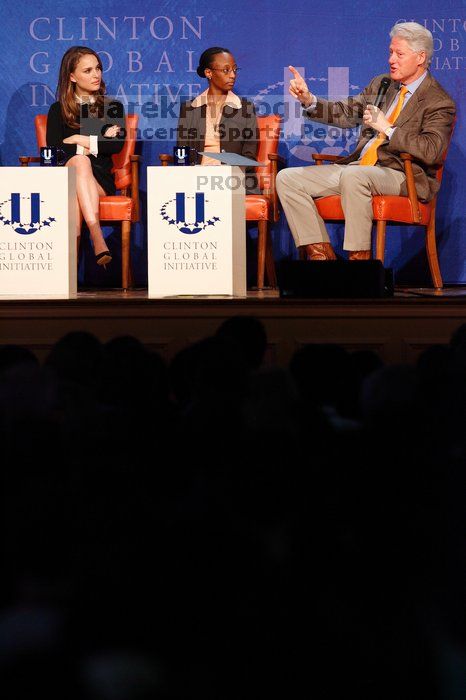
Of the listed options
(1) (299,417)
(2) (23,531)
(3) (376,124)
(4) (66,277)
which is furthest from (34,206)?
(2) (23,531)

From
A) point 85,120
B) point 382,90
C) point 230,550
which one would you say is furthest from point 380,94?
point 230,550

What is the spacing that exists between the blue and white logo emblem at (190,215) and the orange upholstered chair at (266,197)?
95cm

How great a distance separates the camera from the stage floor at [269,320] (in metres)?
2.99

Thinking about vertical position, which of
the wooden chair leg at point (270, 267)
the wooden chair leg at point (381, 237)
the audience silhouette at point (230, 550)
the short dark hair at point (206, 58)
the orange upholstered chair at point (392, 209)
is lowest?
the audience silhouette at point (230, 550)

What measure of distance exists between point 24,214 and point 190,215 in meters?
0.61

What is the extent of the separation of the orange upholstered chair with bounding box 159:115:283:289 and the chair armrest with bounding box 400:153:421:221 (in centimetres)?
67

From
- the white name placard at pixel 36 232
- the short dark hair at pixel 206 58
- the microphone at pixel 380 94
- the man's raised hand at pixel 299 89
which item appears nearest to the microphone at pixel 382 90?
the microphone at pixel 380 94

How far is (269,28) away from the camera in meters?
5.12

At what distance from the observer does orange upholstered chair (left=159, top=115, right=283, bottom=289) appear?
14.5ft

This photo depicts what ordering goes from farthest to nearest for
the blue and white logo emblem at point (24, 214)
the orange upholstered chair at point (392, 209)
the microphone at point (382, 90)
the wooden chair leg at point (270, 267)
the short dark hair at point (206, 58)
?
the short dark hair at point (206, 58) → the wooden chair leg at point (270, 267) → the microphone at point (382, 90) → the orange upholstered chair at point (392, 209) → the blue and white logo emblem at point (24, 214)

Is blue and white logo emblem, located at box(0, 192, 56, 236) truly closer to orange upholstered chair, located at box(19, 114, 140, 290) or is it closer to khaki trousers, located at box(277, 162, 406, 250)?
orange upholstered chair, located at box(19, 114, 140, 290)

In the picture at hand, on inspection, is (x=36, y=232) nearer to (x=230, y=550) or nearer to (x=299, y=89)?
(x=299, y=89)

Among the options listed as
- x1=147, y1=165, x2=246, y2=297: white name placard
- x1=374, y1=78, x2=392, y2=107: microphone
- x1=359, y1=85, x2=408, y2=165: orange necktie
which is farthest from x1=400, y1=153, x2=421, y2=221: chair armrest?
x1=147, y1=165, x2=246, y2=297: white name placard

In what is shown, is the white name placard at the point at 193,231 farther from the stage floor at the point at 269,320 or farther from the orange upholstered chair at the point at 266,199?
the orange upholstered chair at the point at 266,199
